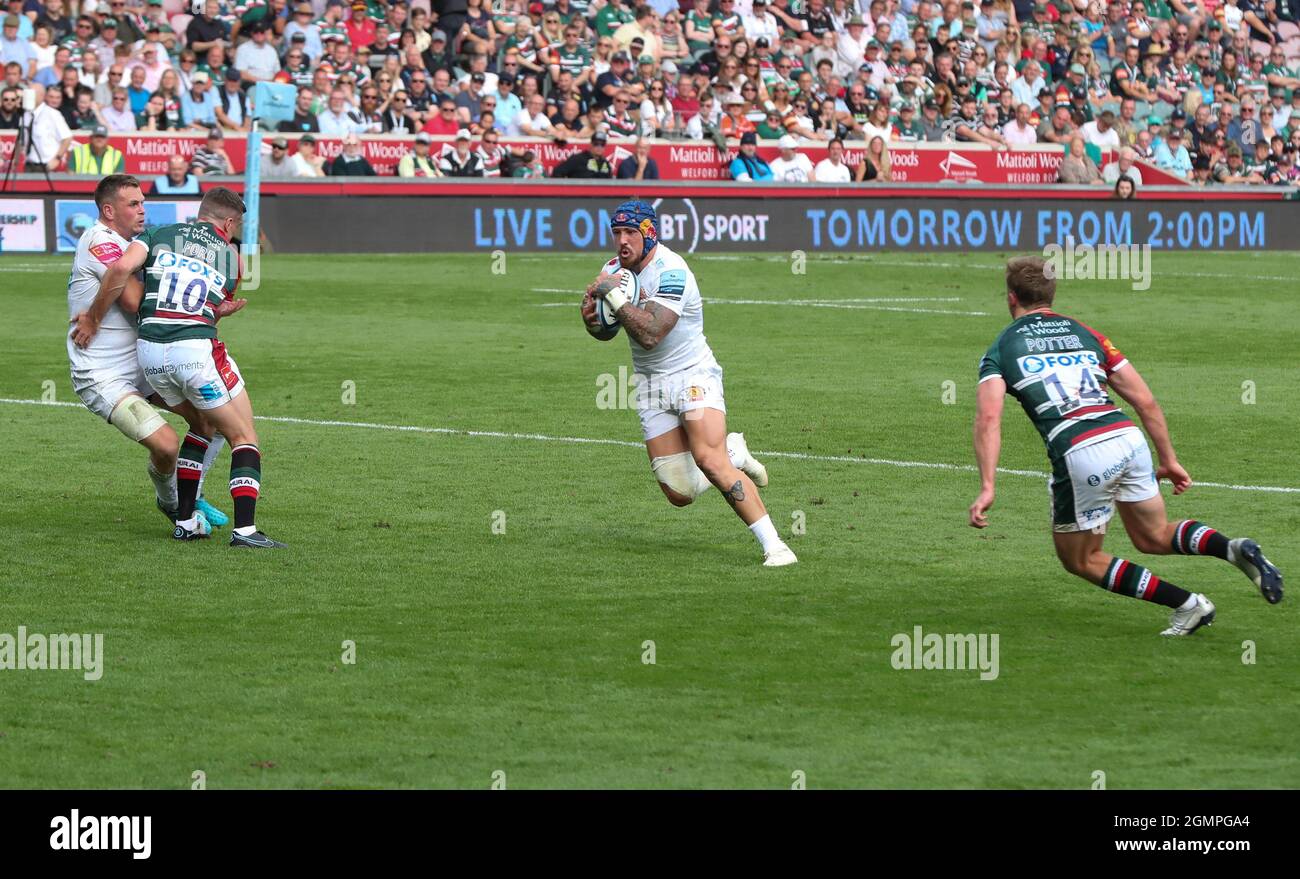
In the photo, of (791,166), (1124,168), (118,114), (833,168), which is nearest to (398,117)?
(118,114)

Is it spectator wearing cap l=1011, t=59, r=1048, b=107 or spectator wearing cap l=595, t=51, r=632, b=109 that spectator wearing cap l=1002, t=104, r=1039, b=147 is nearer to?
spectator wearing cap l=1011, t=59, r=1048, b=107

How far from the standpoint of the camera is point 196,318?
10.9m

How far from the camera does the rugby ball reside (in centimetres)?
1028

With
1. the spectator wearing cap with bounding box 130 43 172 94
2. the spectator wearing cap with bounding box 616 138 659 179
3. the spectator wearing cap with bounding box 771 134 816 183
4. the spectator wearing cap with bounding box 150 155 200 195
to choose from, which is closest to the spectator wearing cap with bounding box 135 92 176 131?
the spectator wearing cap with bounding box 130 43 172 94

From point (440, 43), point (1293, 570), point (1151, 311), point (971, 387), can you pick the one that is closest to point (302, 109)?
point (440, 43)

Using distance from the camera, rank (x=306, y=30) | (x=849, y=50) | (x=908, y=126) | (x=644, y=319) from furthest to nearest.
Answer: (x=849, y=50) < (x=908, y=126) < (x=306, y=30) < (x=644, y=319)

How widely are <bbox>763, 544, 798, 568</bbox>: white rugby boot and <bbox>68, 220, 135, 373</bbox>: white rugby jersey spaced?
373 centimetres

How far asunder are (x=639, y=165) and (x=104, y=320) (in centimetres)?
2234

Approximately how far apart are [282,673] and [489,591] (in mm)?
1780

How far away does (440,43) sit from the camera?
3450 cm

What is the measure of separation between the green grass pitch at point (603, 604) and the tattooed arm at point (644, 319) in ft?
3.75

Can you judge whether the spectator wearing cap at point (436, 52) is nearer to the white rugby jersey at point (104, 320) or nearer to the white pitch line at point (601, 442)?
the white pitch line at point (601, 442)

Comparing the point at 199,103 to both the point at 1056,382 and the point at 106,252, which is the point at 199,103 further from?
the point at 1056,382

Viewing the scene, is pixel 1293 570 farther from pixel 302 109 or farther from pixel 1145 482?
pixel 302 109
